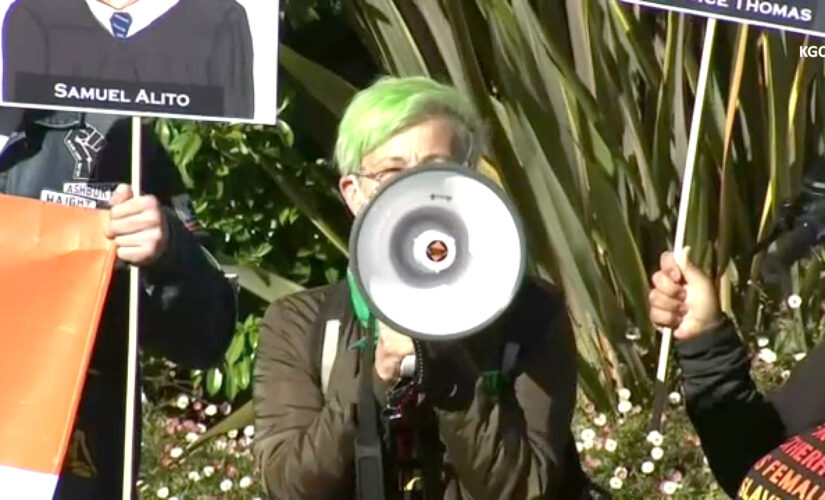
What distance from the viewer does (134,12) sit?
2982 millimetres

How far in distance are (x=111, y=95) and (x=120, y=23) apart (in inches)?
4.8

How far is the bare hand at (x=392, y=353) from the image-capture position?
2.69 metres

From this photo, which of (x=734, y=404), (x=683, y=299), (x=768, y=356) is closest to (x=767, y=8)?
(x=683, y=299)

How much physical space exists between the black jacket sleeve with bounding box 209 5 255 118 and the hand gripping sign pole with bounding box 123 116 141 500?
162mm

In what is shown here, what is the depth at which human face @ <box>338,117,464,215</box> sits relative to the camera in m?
2.83

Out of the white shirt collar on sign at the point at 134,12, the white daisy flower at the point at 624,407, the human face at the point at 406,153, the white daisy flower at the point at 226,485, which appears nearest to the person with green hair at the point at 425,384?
the human face at the point at 406,153

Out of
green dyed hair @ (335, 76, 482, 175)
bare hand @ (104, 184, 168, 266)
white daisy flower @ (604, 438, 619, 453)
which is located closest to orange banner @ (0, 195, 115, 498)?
bare hand @ (104, 184, 168, 266)

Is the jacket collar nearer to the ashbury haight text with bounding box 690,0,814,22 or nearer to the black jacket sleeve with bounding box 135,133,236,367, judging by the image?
the black jacket sleeve with bounding box 135,133,236,367

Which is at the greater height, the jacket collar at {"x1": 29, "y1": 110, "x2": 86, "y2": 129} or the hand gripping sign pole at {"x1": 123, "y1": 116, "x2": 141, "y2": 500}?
the jacket collar at {"x1": 29, "y1": 110, "x2": 86, "y2": 129}

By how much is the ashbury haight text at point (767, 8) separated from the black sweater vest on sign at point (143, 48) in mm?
784

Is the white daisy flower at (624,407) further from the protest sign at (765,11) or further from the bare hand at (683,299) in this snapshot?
the bare hand at (683,299)

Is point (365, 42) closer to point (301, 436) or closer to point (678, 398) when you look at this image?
point (678, 398)

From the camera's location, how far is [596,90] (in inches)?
200

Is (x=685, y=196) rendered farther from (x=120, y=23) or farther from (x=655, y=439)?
(x=655, y=439)
